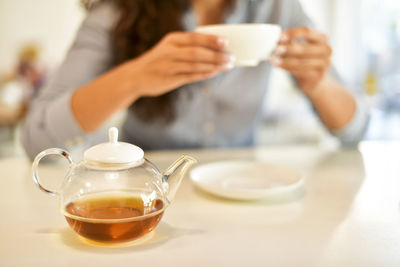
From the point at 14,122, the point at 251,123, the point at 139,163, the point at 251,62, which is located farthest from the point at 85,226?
the point at 14,122

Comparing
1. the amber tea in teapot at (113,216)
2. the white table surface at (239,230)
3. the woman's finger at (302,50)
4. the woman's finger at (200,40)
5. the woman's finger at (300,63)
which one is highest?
the woman's finger at (200,40)

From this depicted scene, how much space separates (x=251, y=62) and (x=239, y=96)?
1.74ft

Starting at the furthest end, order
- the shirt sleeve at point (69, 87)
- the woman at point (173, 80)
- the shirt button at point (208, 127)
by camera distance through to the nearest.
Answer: the shirt button at point (208, 127) < the shirt sleeve at point (69, 87) < the woman at point (173, 80)

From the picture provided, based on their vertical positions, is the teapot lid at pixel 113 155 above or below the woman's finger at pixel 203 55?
below

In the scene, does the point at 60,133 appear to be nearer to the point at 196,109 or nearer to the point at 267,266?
the point at 196,109

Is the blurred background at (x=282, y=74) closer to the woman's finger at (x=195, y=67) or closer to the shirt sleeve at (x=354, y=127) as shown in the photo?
the shirt sleeve at (x=354, y=127)

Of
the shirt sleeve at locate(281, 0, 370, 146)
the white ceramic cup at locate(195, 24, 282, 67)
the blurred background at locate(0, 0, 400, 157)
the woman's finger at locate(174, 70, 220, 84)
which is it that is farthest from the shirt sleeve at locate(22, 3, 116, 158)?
the blurred background at locate(0, 0, 400, 157)

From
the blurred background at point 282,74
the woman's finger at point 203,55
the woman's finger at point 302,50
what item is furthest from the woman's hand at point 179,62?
the blurred background at point 282,74

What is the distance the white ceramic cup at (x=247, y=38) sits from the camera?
83 cm

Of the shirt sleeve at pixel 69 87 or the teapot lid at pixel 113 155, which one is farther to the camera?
the shirt sleeve at pixel 69 87

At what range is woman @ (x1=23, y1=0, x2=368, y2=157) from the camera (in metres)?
0.95

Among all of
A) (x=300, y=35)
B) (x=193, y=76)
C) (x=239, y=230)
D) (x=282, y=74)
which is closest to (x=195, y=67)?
(x=193, y=76)

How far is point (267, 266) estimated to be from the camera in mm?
538

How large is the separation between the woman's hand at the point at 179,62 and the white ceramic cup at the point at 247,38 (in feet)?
0.05
